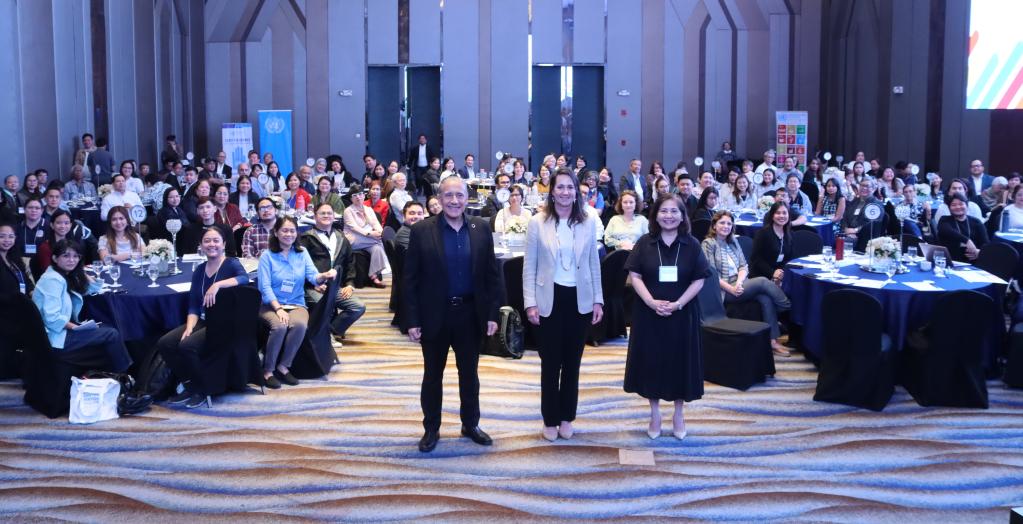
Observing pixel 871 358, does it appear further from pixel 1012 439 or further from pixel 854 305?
pixel 1012 439

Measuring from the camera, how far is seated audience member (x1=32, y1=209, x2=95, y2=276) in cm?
790

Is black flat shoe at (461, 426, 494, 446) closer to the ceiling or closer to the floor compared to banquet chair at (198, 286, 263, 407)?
closer to the floor

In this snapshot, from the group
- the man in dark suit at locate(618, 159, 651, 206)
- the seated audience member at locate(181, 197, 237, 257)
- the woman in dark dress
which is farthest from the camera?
the man in dark suit at locate(618, 159, 651, 206)

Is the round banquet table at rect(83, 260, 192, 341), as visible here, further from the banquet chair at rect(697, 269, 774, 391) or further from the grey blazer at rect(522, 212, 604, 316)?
the banquet chair at rect(697, 269, 774, 391)

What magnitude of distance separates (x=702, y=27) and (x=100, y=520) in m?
17.7

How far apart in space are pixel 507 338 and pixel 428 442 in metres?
1.80

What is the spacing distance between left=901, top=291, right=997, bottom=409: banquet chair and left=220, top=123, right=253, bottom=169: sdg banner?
14800 mm

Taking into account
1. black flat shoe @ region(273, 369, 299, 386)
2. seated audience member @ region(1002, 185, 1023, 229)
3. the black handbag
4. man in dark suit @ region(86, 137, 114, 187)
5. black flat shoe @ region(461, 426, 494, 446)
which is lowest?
black flat shoe @ region(461, 426, 494, 446)

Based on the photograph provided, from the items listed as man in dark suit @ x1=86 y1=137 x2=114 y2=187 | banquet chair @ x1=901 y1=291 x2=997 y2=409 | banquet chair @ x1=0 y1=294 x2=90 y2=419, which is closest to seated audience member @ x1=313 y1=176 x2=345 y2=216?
man in dark suit @ x1=86 y1=137 x2=114 y2=187

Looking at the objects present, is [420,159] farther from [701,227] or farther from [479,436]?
[479,436]

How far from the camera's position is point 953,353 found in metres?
6.23

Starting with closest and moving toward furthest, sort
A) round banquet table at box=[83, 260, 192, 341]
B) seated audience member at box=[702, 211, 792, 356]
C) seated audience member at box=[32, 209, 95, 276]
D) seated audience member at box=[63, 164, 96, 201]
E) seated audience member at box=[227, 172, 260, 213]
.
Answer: round banquet table at box=[83, 260, 192, 341], seated audience member at box=[702, 211, 792, 356], seated audience member at box=[32, 209, 95, 276], seated audience member at box=[227, 172, 260, 213], seated audience member at box=[63, 164, 96, 201]

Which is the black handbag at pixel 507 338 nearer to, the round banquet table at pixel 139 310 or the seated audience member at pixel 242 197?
the round banquet table at pixel 139 310

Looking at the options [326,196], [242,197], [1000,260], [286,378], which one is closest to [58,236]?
[286,378]
